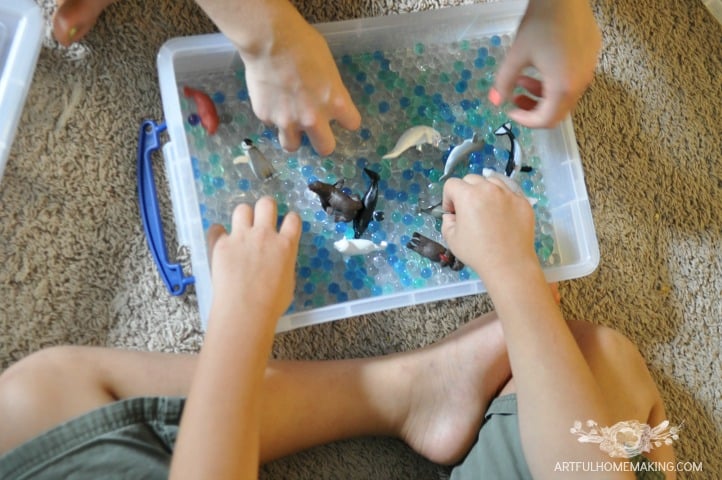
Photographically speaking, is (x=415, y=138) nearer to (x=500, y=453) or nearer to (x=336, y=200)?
(x=336, y=200)

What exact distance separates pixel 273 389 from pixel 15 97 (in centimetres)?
40

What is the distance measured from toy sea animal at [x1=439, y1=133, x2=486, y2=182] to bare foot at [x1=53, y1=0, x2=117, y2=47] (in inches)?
16.6

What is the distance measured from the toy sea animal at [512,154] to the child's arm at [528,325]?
66 millimetres

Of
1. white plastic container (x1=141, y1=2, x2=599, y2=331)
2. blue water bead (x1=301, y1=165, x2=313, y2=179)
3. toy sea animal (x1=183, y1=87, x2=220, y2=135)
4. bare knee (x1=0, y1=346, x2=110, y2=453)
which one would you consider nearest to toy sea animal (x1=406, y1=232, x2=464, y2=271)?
white plastic container (x1=141, y1=2, x2=599, y2=331)

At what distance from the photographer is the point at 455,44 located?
793 millimetres

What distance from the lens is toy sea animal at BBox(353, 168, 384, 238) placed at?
2.34 ft

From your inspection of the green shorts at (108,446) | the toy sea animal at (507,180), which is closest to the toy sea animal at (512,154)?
the toy sea animal at (507,180)

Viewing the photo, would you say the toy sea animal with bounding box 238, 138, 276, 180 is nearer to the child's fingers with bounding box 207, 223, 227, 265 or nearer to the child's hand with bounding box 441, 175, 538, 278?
the child's fingers with bounding box 207, 223, 227, 265

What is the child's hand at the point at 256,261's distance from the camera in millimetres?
610

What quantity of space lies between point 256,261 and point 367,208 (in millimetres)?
147

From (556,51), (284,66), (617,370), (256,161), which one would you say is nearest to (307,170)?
(256,161)

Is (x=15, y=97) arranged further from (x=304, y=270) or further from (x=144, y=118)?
(x=304, y=270)

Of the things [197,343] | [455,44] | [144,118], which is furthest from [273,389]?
[455,44]

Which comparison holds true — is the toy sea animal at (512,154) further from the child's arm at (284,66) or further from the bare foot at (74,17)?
the bare foot at (74,17)
